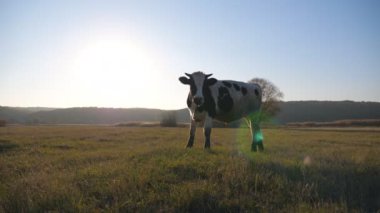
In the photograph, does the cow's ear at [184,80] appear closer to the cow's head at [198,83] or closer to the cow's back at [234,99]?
the cow's head at [198,83]

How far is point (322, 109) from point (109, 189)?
147525 mm

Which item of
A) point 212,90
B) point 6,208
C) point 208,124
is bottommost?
point 6,208

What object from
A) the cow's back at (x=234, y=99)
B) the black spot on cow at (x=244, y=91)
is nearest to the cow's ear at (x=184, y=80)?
the cow's back at (x=234, y=99)

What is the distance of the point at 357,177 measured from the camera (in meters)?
7.91

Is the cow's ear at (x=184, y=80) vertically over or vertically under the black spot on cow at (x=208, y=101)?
over

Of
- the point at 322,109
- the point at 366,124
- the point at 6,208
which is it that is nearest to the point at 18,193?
the point at 6,208

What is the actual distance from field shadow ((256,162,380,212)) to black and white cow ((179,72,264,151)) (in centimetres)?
459

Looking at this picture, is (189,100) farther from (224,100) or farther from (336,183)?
(336,183)

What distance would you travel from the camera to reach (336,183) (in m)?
7.16

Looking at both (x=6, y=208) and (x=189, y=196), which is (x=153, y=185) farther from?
(x=6, y=208)

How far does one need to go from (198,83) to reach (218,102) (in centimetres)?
133

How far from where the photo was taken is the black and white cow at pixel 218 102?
12.8 metres

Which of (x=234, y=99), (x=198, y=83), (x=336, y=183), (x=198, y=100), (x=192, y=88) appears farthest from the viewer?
(x=234, y=99)

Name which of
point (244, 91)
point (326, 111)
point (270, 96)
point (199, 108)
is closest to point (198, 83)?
point (199, 108)
